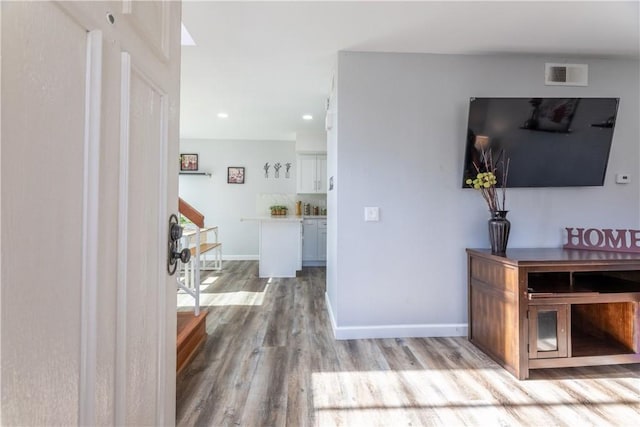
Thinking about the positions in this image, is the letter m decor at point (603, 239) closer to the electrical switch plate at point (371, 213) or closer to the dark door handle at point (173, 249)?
the electrical switch plate at point (371, 213)

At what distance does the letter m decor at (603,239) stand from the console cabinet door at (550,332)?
764 mm

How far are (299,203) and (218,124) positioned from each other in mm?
2040

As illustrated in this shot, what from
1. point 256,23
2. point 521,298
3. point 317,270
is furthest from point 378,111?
point 317,270

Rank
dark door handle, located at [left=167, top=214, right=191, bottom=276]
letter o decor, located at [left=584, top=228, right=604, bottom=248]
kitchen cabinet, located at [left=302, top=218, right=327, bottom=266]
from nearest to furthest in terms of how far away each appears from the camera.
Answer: dark door handle, located at [left=167, top=214, right=191, bottom=276]
letter o decor, located at [left=584, top=228, right=604, bottom=248]
kitchen cabinet, located at [left=302, top=218, right=327, bottom=266]

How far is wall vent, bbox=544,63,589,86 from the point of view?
248cm


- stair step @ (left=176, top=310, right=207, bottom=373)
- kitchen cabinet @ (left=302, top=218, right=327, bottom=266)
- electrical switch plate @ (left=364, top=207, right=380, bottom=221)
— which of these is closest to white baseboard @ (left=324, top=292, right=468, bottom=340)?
electrical switch plate @ (left=364, top=207, right=380, bottom=221)

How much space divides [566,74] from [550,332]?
2.10 meters

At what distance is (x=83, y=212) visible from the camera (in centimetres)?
52

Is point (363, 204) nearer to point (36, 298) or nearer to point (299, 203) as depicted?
point (36, 298)

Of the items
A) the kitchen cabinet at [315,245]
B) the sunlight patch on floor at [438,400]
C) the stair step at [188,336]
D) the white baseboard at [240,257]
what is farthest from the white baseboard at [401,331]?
the white baseboard at [240,257]

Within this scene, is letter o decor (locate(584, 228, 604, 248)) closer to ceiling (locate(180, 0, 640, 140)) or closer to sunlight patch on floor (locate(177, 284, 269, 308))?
ceiling (locate(180, 0, 640, 140))

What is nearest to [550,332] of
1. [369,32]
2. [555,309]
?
[555,309]

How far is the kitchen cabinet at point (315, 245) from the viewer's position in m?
5.49

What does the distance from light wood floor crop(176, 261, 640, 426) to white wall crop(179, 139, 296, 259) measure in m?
3.59
